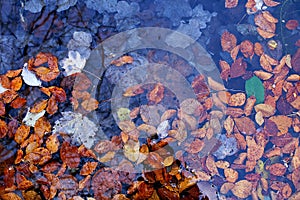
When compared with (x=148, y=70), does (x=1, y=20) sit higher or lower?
higher

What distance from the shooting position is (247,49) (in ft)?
5.80

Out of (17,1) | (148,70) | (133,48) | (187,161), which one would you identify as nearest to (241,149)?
(187,161)

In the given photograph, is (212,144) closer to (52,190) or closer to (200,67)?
(200,67)

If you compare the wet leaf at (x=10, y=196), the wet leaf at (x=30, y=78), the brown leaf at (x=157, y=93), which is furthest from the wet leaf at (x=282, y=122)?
the wet leaf at (x=10, y=196)

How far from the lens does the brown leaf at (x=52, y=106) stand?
66.1 inches

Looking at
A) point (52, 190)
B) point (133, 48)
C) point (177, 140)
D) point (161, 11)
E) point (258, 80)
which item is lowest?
point (52, 190)

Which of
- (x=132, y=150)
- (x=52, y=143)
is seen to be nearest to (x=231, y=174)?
(x=132, y=150)

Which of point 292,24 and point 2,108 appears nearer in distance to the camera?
point 2,108

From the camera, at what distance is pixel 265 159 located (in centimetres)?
171

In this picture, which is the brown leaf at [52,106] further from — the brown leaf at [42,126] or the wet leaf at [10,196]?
the wet leaf at [10,196]

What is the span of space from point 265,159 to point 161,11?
847 mm

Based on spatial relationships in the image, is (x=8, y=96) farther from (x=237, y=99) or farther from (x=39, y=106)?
(x=237, y=99)

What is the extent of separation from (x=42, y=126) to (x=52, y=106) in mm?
100

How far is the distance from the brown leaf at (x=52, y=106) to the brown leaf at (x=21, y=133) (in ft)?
0.39
